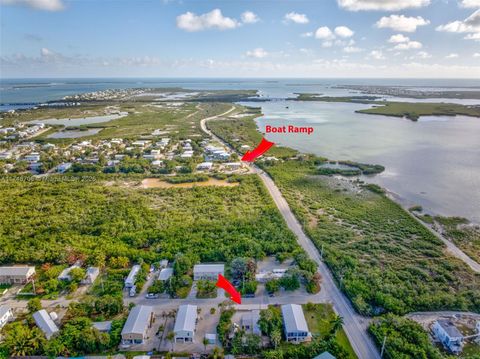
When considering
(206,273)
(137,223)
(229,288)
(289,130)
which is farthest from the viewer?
(289,130)

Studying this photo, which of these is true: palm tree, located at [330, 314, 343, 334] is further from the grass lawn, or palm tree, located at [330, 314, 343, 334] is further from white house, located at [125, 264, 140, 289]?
white house, located at [125, 264, 140, 289]

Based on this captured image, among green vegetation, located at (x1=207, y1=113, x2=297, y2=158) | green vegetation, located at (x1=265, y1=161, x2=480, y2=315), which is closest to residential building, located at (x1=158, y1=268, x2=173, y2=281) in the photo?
green vegetation, located at (x1=265, y1=161, x2=480, y2=315)

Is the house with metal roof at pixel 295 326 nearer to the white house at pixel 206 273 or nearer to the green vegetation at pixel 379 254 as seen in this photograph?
the green vegetation at pixel 379 254

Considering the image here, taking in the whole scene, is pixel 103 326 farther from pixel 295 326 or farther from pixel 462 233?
pixel 462 233

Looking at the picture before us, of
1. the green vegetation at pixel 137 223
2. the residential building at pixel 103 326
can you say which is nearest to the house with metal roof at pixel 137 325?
the residential building at pixel 103 326

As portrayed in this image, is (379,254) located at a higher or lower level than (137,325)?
higher

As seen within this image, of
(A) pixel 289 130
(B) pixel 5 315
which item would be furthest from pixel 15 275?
(A) pixel 289 130
